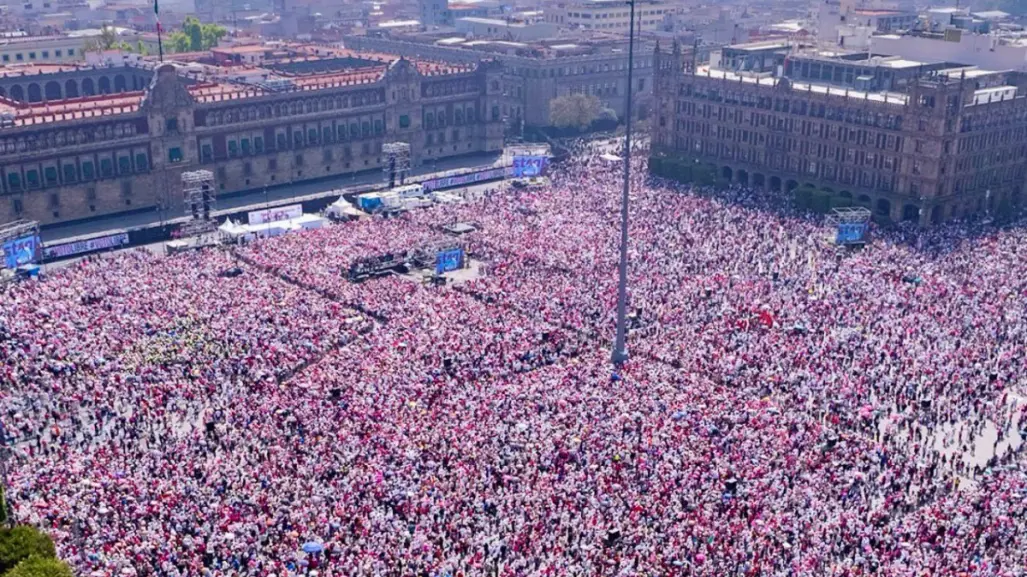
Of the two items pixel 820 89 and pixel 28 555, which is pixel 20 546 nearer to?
pixel 28 555

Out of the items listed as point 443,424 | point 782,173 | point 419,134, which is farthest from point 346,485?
point 419,134

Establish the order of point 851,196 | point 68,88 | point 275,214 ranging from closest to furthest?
point 275,214, point 851,196, point 68,88

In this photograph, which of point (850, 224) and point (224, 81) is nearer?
→ point (850, 224)

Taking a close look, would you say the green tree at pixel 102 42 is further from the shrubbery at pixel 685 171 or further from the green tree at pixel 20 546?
the green tree at pixel 20 546

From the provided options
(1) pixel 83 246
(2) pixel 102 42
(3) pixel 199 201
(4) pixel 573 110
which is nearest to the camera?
(1) pixel 83 246

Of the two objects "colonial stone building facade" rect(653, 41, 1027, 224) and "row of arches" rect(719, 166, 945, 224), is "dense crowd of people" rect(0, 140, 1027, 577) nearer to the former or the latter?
"row of arches" rect(719, 166, 945, 224)

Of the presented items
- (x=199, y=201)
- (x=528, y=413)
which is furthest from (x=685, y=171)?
(x=528, y=413)

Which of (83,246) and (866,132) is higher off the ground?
(866,132)

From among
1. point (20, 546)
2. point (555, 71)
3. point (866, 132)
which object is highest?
point (555, 71)
